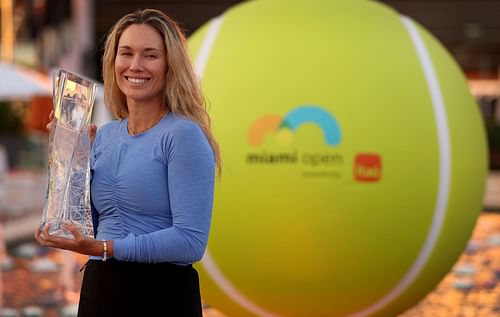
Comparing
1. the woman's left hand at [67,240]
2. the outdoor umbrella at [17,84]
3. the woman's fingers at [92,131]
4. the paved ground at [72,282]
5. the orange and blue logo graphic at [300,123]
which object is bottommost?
the paved ground at [72,282]

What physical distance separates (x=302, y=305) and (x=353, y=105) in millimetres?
1009

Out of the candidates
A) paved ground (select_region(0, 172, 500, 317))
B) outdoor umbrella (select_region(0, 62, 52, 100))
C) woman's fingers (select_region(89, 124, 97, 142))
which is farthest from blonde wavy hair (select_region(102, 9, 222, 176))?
outdoor umbrella (select_region(0, 62, 52, 100))

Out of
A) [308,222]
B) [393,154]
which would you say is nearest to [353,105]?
[393,154]

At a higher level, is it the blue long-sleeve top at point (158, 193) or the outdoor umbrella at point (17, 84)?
the outdoor umbrella at point (17, 84)

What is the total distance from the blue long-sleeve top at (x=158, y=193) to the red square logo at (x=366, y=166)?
2014mm

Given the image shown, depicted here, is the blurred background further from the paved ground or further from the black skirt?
the black skirt

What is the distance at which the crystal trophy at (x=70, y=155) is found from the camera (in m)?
2.46

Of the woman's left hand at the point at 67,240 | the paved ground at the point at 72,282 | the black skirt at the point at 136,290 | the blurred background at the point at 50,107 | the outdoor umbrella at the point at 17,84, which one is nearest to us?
the woman's left hand at the point at 67,240

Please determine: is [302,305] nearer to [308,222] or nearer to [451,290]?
[308,222]

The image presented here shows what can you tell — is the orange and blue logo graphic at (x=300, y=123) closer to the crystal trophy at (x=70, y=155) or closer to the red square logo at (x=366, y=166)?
the red square logo at (x=366, y=166)

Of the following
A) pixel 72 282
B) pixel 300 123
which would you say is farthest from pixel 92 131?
pixel 72 282

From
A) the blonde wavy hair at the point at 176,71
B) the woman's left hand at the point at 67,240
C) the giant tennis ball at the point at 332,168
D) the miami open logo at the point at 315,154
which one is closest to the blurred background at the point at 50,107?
the blonde wavy hair at the point at 176,71

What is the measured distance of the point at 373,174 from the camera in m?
4.54

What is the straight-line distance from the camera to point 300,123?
179 inches
